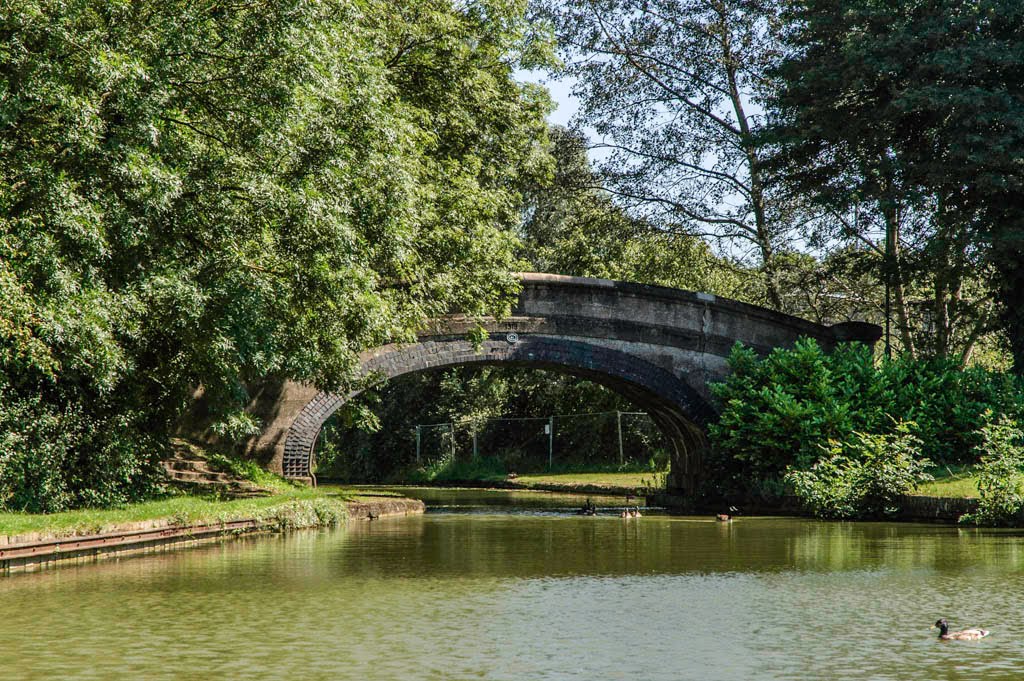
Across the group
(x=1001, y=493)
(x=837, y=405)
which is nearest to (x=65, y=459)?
(x=1001, y=493)

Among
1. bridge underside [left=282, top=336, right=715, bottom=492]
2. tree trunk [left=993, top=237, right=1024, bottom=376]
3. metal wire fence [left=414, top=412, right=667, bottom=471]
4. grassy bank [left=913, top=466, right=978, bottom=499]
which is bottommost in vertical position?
grassy bank [left=913, top=466, right=978, bottom=499]

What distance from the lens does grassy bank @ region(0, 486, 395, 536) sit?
12.6 metres

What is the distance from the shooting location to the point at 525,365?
24453mm

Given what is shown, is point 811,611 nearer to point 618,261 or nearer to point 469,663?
point 469,663

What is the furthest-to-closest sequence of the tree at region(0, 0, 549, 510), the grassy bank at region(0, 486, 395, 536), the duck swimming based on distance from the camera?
1. the grassy bank at region(0, 486, 395, 536)
2. the tree at region(0, 0, 549, 510)
3. the duck swimming

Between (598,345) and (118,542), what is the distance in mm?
12868

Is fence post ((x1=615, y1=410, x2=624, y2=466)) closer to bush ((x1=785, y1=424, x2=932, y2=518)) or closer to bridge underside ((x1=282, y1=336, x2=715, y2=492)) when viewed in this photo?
bridge underside ((x1=282, y1=336, x2=715, y2=492))

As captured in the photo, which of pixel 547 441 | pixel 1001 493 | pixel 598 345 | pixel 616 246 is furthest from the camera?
pixel 547 441

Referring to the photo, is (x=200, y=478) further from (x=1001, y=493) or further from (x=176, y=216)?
(x=1001, y=493)

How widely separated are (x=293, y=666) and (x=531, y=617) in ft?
7.62

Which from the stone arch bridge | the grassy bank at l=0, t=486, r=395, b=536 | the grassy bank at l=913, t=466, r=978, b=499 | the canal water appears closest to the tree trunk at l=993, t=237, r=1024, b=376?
the stone arch bridge

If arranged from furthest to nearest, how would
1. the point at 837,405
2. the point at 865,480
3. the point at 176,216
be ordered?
1. the point at 837,405
2. the point at 865,480
3. the point at 176,216

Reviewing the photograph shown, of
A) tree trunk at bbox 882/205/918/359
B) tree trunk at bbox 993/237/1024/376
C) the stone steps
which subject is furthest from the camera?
tree trunk at bbox 882/205/918/359

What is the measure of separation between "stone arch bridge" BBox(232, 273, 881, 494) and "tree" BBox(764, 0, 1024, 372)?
2.86m
